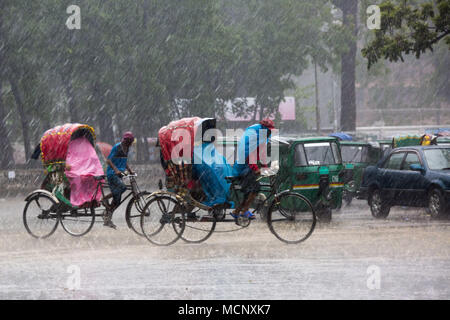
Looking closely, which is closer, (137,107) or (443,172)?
(443,172)

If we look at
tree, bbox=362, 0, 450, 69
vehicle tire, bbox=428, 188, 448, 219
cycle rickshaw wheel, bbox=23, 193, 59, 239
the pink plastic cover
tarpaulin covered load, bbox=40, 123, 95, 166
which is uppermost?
tree, bbox=362, 0, 450, 69

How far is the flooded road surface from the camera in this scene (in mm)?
8531

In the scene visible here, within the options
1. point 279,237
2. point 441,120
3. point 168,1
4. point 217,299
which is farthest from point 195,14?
point 441,120

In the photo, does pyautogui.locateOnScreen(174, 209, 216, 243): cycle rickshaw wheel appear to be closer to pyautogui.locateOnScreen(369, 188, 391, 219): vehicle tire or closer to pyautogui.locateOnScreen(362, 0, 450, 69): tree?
pyautogui.locateOnScreen(369, 188, 391, 219): vehicle tire

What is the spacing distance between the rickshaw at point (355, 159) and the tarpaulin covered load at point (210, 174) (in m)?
9.52

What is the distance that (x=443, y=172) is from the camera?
54.2 ft

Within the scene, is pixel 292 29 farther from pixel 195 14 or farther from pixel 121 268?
pixel 121 268

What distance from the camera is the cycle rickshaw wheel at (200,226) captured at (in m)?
12.6

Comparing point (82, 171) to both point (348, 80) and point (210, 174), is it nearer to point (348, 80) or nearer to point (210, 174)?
point (210, 174)

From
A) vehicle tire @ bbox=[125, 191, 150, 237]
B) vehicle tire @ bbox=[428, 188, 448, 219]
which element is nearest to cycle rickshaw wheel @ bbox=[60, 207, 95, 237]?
vehicle tire @ bbox=[125, 191, 150, 237]

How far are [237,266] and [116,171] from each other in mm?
4226

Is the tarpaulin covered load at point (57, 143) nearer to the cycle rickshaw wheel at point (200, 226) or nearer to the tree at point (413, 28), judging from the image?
the cycle rickshaw wheel at point (200, 226)

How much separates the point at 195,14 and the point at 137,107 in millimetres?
4871

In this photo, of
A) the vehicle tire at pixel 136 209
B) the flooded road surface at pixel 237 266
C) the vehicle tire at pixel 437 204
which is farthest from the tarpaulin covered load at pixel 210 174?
the vehicle tire at pixel 437 204
